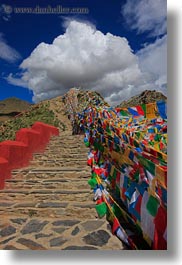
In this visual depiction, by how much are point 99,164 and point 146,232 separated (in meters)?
2.38

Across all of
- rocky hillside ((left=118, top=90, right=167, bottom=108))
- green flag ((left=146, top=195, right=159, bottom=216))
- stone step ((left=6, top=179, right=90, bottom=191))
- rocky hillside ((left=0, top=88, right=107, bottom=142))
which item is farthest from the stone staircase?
rocky hillside ((left=0, top=88, right=107, bottom=142))

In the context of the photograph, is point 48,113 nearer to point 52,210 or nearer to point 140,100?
point 140,100

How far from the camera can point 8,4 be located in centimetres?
319

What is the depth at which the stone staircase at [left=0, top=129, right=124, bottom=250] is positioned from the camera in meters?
2.86

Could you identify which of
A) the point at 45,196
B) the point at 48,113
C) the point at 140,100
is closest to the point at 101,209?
the point at 45,196

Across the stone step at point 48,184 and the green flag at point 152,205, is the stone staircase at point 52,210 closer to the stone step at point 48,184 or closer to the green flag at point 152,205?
the stone step at point 48,184

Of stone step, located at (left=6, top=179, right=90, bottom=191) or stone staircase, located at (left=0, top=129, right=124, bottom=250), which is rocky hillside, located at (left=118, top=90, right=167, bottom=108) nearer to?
stone staircase, located at (left=0, top=129, right=124, bottom=250)

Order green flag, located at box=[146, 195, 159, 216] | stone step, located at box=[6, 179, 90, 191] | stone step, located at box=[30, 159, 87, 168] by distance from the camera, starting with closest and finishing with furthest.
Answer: green flag, located at box=[146, 195, 159, 216] → stone step, located at box=[6, 179, 90, 191] → stone step, located at box=[30, 159, 87, 168]

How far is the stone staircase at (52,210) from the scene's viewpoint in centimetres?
286

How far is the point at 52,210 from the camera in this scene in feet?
11.8

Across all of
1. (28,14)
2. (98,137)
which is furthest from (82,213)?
(28,14)

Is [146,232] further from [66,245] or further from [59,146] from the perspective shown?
[59,146]

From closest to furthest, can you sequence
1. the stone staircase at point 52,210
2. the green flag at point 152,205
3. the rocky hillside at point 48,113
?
1. the green flag at point 152,205
2. the stone staircase at point 52,210
3. the rocky hillside at point 48,113

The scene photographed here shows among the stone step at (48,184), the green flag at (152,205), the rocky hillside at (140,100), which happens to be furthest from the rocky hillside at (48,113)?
the green flag at (152,205)
